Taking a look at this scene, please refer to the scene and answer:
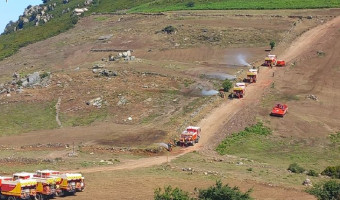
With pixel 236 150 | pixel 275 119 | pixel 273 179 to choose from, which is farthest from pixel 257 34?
pixel 273 179

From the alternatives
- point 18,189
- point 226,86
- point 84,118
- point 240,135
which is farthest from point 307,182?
point 226,86

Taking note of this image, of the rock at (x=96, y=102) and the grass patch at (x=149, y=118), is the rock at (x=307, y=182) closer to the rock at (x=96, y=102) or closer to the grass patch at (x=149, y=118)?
the grass patch at (x=149, y=118)

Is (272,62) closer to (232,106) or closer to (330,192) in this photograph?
(232,106)

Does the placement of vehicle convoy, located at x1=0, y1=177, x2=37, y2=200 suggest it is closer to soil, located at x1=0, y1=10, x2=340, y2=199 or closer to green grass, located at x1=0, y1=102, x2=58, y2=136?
soil, located at x1=0, y1=10, x2=340, y2=199

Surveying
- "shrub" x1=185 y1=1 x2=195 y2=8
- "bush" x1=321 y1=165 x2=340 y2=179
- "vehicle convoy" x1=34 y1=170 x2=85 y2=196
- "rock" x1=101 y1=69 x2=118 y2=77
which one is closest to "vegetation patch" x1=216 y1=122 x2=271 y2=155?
"bush" x1=321 y1=165 x2=340 y2=179

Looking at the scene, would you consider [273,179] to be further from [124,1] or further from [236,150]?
[124,1]

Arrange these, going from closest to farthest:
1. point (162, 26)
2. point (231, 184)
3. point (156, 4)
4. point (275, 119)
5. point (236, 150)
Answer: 1. point (231, 184)
2. point (236, 150)
3. point (275, 119)
4. point (162, 26)
5. point (156, 4)

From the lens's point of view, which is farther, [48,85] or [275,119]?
[48,85]
